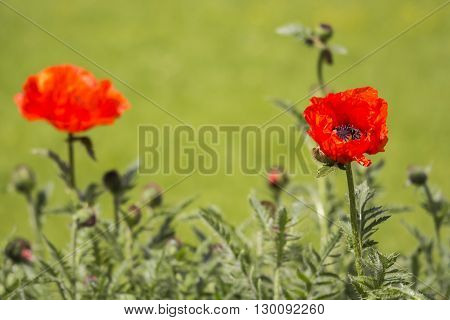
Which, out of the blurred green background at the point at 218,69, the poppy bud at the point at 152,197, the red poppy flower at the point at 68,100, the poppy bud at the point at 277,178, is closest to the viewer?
the red poppy flower at the point at 68,100

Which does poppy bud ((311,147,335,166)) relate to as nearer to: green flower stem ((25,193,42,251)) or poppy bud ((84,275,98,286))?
poppy bud ((84,275,98,286))

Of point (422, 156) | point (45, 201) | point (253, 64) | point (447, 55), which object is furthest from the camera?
point (253, 64)

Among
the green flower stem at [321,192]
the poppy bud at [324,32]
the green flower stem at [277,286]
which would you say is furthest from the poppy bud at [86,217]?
the poppy bud at [324,32]

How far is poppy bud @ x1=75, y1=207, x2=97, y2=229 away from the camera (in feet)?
4.37

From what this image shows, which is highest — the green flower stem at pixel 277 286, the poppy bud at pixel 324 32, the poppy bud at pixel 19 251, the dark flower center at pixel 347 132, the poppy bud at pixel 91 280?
the poppy bud at pixel 324 32

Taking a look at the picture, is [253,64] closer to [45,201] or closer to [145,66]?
[145,66]

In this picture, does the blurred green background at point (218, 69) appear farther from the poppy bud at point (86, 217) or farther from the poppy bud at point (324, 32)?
the poppy bud at point (86, 217)

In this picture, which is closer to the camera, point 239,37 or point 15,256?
point 15,256

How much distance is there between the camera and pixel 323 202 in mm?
1596

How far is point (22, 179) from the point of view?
5.41 ft

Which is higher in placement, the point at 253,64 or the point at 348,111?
the point at 253,64

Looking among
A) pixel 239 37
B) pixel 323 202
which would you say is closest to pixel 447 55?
pixel 239 37

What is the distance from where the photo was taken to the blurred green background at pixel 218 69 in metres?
3.34
